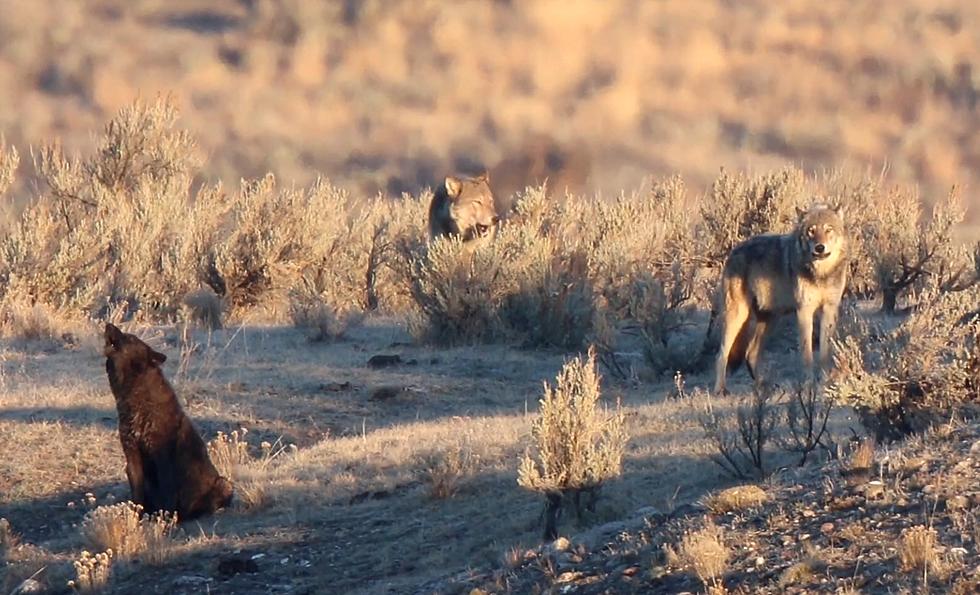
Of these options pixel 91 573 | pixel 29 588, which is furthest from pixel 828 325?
pixel 29 588

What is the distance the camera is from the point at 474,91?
1533 inches

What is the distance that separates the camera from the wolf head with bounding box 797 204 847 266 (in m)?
13.4

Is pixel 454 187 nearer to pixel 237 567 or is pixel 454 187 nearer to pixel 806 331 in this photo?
pixel 806 331

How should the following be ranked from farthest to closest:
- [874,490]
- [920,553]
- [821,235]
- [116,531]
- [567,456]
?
1. [821,235]
2. [116,531]
3. [567,456]
4. [874,490]
5. [920,553]

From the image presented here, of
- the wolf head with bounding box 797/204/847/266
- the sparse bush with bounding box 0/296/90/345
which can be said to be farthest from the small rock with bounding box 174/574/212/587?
the sparse bush with bounding box 0/296/90/345

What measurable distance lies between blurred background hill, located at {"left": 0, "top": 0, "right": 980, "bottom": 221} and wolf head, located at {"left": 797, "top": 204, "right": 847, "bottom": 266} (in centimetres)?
1057

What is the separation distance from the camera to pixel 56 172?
78.6ft

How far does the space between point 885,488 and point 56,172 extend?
1847cm

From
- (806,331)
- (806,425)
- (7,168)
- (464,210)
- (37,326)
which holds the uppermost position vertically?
(7,168)

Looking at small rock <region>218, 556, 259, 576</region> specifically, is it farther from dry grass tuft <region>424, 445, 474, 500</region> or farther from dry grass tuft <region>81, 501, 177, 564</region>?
dry grass tuft <region>424, 445, 474, 500</region>

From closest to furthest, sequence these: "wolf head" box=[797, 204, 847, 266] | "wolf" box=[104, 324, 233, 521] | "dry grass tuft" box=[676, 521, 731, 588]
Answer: "dry grass tuft" box=[676, 521, 731, 588] → "wolf" box=[104, 324, 233, 521] → "wolf head" box=[797, 204, 847, 266]

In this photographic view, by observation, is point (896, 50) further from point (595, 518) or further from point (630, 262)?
point (595, 518)

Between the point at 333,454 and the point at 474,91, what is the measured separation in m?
27.5

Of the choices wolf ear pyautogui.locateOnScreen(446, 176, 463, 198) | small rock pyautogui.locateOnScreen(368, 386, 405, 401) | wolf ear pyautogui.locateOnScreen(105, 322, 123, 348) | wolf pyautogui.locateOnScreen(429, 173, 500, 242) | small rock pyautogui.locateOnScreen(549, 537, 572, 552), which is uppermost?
wolf ear pyautogui.locateOnScreen(446, 176, 463, 198)
